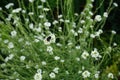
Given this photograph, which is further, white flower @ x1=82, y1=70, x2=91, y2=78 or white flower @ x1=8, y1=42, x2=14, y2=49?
white flower @ x1=8, y1=42, x2=14, y2=49

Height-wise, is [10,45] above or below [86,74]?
above

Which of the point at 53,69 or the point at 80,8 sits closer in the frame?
the point at 53,69

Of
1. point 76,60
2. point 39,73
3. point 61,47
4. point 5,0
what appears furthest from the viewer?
point 5,0

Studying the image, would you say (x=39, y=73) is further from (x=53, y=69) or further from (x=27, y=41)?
(x=27, y=41)

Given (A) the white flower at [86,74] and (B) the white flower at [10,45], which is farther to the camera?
(B) the white flower at [10,45]

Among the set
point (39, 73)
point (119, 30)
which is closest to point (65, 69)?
point (39, 73)

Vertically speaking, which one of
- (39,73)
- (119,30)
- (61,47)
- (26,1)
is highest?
(26,1)

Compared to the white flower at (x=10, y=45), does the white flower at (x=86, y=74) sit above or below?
below

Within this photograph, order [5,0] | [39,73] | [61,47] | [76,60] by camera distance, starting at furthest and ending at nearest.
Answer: [5,0] < [61,47] < [76,60] < [39,73]

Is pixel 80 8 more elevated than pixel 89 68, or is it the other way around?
pixel 80 8

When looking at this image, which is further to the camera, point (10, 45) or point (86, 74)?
point (10, 45)

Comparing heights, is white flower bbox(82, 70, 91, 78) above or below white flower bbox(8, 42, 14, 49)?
below
